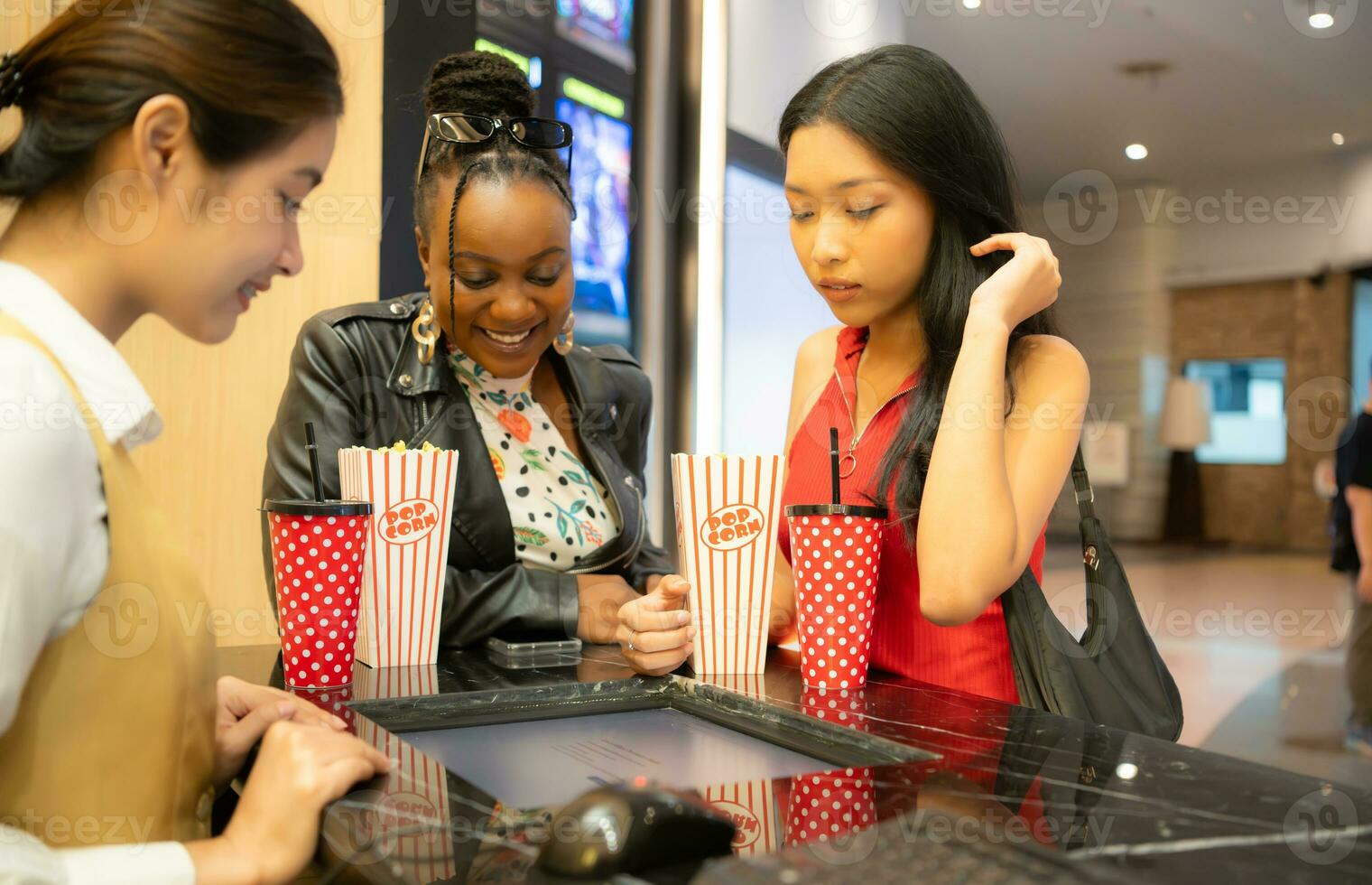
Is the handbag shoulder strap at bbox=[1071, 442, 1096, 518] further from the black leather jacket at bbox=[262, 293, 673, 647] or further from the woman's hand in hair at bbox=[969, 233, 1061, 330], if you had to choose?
the black leather jacket at bbox=[262, 293, 673, 647]

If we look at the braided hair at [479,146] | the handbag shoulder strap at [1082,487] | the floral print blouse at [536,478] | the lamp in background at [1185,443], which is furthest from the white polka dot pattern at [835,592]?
the lamp in background at [1185,443]

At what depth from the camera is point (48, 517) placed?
713 mm

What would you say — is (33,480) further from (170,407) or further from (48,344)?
(170,407)

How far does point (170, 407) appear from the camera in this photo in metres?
2.31

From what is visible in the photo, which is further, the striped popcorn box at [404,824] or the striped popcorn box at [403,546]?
the striped popcorn box at [403,546]

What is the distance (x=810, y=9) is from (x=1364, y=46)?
2018mm

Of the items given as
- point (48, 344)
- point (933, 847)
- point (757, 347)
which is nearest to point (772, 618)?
point (933, 847)

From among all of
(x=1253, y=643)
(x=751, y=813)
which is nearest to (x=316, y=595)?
→ (x=751, y=813)

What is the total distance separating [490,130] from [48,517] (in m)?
1.29

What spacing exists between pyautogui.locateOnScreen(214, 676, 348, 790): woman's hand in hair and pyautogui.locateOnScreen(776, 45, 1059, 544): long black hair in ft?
2.57

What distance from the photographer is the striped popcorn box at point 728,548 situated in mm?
1264

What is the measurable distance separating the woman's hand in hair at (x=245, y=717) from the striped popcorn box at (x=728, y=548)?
0.44 metres

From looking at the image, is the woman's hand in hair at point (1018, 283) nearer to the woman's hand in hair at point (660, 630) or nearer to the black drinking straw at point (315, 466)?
the woman's hand in hair at point (660, 630)

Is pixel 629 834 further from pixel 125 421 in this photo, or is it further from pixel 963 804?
pixel 125 421
